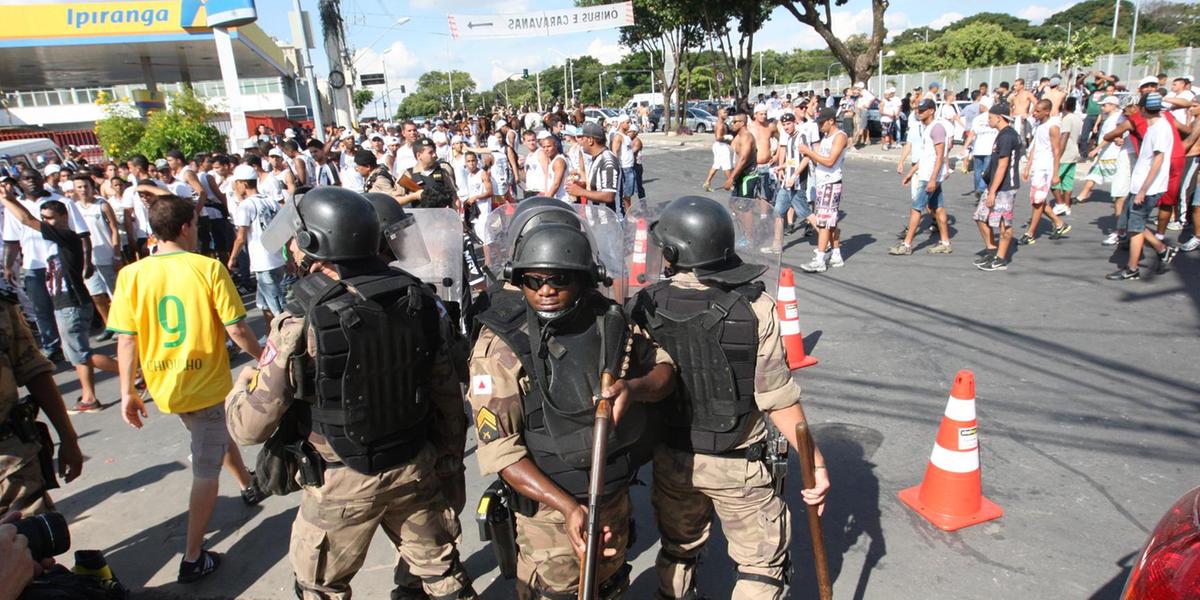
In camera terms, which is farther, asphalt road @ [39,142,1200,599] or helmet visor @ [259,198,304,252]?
asphalt road @ [39,142,1200,599]

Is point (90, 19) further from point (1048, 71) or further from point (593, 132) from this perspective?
point (1048, 71)

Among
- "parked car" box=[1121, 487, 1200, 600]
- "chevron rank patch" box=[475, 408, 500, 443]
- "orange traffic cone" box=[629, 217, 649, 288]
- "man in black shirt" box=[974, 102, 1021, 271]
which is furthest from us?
"man in black shirt" box=[974, 102, 1021, 271]

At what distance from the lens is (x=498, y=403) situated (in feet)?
6.67

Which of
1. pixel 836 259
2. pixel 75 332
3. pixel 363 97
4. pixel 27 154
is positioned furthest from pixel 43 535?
pixel 363 97

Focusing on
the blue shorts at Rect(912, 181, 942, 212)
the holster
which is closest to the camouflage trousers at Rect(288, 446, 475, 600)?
the holster

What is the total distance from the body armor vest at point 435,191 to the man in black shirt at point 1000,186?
5.52 metres

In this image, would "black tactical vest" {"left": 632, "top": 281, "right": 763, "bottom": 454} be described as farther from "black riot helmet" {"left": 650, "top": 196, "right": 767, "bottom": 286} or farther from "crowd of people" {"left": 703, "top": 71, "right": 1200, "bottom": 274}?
"crowd of people" {"left": 703, "top": 71, "right": 1200, "bottom": 274}

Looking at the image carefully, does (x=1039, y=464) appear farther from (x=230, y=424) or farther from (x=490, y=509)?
(x=230, y=424)

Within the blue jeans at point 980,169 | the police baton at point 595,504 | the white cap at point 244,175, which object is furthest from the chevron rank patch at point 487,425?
the blue jeans at point 980,169

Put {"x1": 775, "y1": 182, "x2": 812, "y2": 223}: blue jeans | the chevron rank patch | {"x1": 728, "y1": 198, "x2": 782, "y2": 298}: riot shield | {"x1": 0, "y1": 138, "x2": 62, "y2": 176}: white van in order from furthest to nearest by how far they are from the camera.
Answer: {"x1": 0, "y1": 138, "x2": 62, "y2": 176}: white van
{"x1": 775, "y1": 182, "x2": 812, "y2": 223}: blue jeans
{"x1": 728, "y1": 198, "x2": 782, "y2": 298}: riot shield
the chevron rank patch

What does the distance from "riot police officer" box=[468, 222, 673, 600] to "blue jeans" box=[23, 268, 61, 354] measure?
5.88 m

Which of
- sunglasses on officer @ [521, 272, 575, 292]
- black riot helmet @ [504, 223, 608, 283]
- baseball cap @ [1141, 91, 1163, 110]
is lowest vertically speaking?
sunglasses on officer @ [521, 272, 575, 292]

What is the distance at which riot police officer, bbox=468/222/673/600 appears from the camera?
6.41 ft

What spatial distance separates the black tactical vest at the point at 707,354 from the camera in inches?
88.2
